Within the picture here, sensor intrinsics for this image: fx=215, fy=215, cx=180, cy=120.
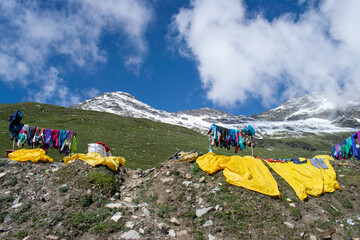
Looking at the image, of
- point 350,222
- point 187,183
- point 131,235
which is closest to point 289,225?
point 350,222

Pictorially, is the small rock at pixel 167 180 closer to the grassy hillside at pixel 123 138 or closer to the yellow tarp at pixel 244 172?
the yellow tarp at pixel 244 172

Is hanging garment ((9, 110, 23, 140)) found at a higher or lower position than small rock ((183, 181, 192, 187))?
higher

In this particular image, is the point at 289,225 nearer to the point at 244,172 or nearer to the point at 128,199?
the point at 244,172

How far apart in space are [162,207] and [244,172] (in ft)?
17.9

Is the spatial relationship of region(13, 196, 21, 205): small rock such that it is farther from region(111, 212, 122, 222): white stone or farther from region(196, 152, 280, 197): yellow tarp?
region(196, 152, 280, 197): yellow tarp

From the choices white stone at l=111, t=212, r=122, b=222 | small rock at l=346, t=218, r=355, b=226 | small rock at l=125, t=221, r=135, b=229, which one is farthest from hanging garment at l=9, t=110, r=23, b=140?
small rock at l=346, t=218, r=355, b=226

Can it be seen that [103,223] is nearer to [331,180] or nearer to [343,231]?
[343,231]

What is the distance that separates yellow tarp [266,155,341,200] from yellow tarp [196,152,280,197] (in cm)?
130

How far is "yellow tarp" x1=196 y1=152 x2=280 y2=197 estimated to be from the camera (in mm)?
12373

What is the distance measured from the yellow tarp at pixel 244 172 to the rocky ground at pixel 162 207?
1.26 ft

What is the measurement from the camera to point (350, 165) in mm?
16094

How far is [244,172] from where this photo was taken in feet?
43.9

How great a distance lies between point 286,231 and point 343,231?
2.93 m

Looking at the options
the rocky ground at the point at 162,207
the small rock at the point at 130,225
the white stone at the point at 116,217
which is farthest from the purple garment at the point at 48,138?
the small rock at the point at 130,225
